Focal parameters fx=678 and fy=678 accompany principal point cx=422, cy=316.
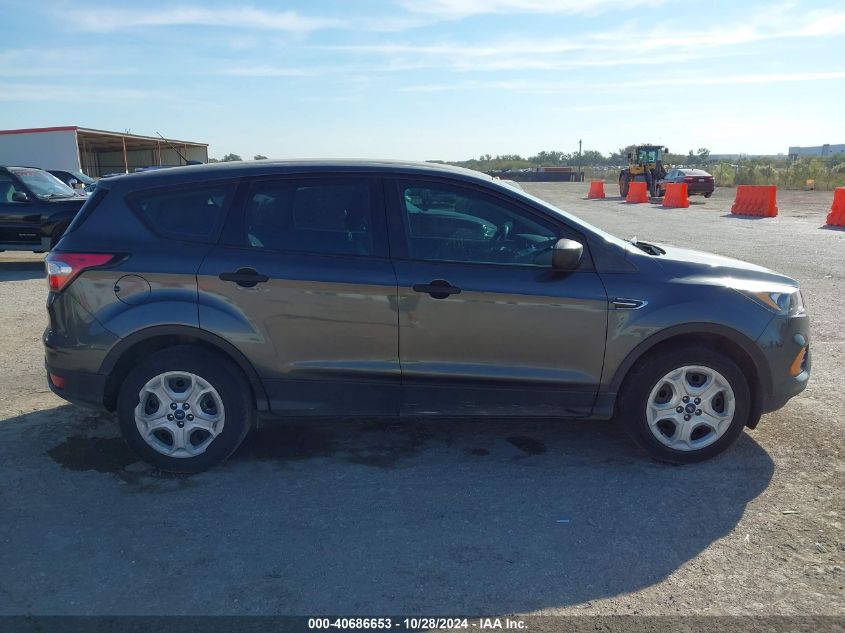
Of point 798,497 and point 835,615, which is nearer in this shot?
point 835,615

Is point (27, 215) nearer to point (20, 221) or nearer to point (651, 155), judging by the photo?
point (20, 221)

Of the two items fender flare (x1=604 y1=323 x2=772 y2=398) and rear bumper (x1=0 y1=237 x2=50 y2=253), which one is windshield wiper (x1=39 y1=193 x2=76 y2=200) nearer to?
rear bumper (x1=0 y1=237 x2=50 y2=253)

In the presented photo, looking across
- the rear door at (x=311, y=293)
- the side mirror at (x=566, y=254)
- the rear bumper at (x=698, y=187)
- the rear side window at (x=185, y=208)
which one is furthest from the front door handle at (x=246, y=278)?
the rear bumper at (x=698, y=187)

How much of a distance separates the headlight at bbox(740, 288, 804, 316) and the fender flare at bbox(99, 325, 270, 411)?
10.0ft

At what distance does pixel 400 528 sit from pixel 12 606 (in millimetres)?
1774

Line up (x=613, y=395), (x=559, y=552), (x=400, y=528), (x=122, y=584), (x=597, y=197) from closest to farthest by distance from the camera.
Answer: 1. (x=122, y=584)
2. (x=559, y=552)
3. (x=400, y=528)
4. (x=613, y=395)
5. (x=597, y=197)

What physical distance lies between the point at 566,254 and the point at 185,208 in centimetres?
233

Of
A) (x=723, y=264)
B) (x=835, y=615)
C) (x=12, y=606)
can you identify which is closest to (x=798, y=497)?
(x=835, y=615)

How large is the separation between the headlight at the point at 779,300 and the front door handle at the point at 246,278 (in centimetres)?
293

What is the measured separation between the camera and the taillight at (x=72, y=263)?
160 inches

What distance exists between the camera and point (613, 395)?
418 cm

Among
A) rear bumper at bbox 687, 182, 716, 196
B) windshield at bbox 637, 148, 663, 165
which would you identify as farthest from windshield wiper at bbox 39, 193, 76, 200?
windshield at bbox 637, 148, 663, 165

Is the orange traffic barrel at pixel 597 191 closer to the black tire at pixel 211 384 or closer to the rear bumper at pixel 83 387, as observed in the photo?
the black tire at pixel 211 384

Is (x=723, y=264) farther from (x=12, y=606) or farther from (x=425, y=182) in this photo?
(x=12, y=606)
